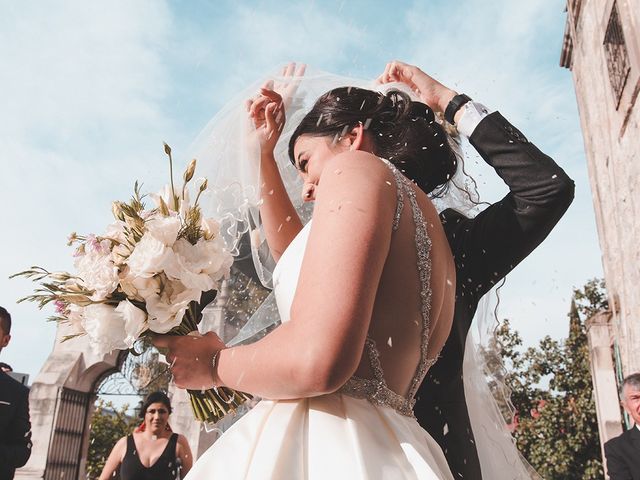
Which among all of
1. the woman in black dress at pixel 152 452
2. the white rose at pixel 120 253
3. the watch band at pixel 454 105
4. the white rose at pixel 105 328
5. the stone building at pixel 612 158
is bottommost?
the woman in black dress at pixel 152 452

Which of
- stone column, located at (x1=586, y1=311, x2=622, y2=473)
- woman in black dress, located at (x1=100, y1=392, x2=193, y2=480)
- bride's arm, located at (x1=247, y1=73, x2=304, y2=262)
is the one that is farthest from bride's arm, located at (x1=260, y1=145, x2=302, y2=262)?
stone column, located at (x1=586, y1=311, x2=622, y2=473)

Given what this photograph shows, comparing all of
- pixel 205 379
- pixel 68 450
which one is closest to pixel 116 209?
pixel 205 379

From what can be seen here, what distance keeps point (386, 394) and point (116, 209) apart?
103cm

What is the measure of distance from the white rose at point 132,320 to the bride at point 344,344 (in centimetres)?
7

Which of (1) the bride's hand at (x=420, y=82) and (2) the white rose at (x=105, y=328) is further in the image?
(1) the bride's hand at (x=420, y=82)

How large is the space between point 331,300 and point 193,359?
1.72 ft

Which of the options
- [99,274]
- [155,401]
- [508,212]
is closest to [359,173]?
[508,212]

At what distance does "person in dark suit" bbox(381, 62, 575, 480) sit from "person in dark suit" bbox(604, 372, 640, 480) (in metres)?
3.32

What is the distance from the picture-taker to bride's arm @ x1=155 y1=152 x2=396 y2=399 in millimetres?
1264

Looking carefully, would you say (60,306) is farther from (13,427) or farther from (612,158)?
(612,158)

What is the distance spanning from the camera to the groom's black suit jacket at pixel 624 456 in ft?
14.9

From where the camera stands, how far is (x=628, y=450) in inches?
182

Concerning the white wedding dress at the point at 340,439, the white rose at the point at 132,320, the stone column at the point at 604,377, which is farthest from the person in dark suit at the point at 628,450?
the stone column at the point at 604,377

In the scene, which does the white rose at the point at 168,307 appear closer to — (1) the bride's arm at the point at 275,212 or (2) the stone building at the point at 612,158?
(1) the bride's arm at the point at 275,212
